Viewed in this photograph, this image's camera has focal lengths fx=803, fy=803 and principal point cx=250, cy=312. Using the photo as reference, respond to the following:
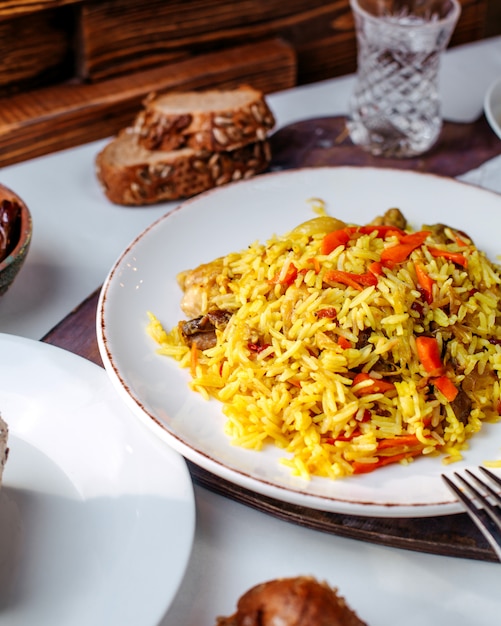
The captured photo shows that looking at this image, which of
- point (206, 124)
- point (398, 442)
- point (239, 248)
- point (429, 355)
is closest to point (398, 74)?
point (206, 124)

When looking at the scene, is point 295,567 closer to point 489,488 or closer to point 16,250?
point 489,488

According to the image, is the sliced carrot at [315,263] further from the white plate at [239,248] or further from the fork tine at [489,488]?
the fork tine at [489,488]

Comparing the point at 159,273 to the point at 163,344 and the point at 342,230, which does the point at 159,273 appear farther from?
the point at 342,230

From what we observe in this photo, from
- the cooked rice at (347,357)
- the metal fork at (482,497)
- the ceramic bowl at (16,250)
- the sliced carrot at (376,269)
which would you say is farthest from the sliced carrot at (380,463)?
the ceramic bowl at (16,250)

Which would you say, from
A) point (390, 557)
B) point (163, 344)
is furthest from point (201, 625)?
point (163, 344)

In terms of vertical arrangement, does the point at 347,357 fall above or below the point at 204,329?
above

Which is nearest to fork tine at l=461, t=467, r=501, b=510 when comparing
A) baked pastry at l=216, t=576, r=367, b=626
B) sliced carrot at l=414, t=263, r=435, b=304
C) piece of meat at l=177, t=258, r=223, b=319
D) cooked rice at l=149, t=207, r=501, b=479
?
cooked rice at l=149, t=207, r=501, b=479
